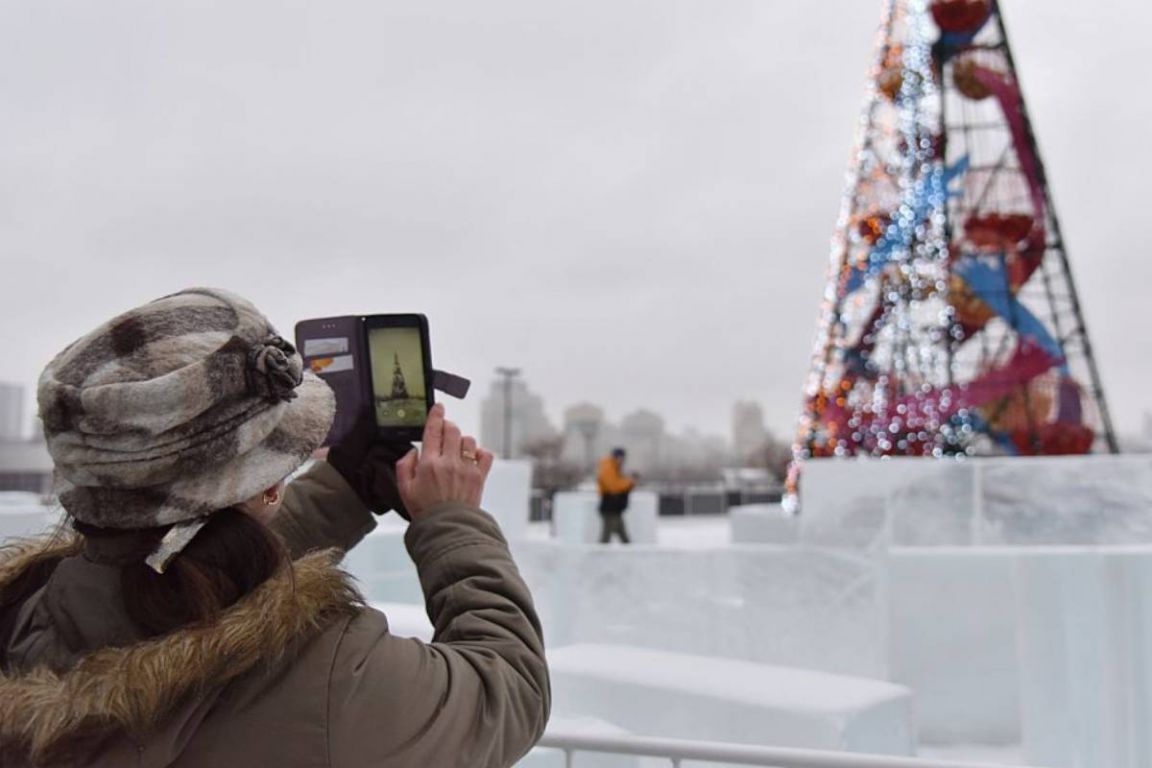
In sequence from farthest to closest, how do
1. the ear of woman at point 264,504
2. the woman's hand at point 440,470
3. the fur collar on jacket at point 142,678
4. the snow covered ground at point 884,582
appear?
the snow covered ground at point 884,582 < the woman's hand at point 440,470 < the ear of woman at point 264,504 < the fur collar on jacket at point 142,678

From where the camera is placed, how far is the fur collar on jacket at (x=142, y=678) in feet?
3.26

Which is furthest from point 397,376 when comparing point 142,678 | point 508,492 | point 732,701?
point 508,492

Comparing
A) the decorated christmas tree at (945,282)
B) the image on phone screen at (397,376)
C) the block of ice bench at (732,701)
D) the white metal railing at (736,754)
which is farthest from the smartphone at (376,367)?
the decorated christmas tree at (945,282)

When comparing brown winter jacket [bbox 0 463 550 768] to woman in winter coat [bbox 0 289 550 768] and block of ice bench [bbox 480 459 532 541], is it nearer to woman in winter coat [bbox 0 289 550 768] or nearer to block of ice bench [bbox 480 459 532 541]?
woman in winter coat [bbox 0 289 550 768]

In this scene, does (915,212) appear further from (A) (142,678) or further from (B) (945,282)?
(A) (142,678)

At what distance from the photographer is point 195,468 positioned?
107 centimetres

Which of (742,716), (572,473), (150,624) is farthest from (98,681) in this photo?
(572,473)

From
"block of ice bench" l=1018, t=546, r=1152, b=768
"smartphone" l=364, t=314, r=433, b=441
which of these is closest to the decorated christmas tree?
"block of ice bench" l=1018, t=546, r=1152, b=768

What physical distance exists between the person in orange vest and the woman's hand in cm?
939

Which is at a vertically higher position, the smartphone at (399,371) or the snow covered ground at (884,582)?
the smartphone at (399,371)

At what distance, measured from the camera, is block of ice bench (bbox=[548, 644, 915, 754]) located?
3.36 metres

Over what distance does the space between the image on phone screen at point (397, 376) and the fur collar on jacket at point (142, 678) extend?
369 mm

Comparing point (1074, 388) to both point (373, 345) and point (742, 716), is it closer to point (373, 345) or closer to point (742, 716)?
point (742, 716)

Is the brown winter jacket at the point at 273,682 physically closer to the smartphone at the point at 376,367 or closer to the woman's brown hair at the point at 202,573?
the woman's brown hair at the point at 202,573
